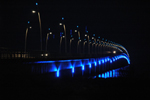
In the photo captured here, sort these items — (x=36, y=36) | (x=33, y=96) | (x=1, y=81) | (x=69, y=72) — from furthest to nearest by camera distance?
(x=36, y=36) < (x=69, y=72) < (x=1, y=81) < (x=33, y=96)

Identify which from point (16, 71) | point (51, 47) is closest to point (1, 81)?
point (16, 71)

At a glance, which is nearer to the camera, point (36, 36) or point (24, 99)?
point (24, 99)

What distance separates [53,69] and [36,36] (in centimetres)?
3619

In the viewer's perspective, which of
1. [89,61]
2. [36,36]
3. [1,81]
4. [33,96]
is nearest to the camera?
[33,96]

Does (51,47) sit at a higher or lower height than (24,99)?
higher

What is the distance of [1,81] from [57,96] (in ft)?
20.0

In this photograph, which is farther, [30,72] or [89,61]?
[89,61]

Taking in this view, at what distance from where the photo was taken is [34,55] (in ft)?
141

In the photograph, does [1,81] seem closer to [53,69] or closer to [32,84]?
[32,84]

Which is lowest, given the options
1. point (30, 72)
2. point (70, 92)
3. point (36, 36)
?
point (70, 92)

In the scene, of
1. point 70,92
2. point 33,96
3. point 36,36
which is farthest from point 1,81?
point 36,36

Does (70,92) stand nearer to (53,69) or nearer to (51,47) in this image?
(53,69)

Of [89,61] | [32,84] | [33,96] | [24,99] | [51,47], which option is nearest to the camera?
[24,99]

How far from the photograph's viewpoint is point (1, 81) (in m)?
20.3
